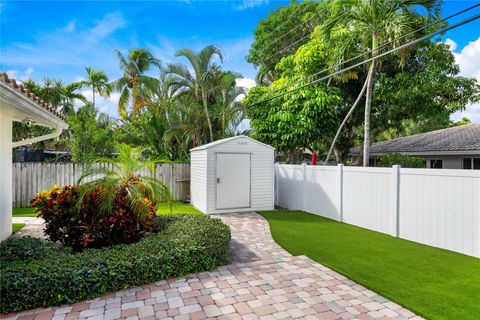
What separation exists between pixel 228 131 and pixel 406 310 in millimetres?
11966

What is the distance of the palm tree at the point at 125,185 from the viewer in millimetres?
5457

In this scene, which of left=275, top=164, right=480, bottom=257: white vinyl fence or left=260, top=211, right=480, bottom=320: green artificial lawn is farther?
left=275, top=164, right=480, bottom=257: white vinyl fence

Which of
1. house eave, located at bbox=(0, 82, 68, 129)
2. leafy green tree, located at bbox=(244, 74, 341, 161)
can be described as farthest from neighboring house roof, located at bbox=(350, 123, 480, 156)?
house eave, located at bbox=(0, 82, 68, 129)

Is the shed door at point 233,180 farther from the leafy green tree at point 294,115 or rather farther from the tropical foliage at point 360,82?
the leafy green tree at point 294,115

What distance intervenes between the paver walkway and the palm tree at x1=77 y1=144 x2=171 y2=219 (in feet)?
5.95

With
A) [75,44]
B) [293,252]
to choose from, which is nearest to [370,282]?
[293,252]

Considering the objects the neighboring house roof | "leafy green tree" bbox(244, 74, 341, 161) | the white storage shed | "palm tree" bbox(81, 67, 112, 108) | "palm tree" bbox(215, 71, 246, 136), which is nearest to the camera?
the white storage shed

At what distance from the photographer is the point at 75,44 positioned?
225 inches

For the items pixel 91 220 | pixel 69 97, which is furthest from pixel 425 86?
pixel 69 97

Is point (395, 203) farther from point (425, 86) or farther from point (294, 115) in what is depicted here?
point (425, 86)

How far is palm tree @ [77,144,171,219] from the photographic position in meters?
5.46

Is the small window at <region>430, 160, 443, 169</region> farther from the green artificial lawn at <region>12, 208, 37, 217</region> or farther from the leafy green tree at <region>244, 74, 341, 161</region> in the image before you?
the green artificial lawn at <region>12, 208, 37, 217</region>

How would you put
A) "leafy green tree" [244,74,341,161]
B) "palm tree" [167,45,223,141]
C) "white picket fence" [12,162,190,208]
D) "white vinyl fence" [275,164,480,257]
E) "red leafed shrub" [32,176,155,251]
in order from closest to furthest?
"red leafed shrub" [32,176,155,251] < "white vinyl fence" [275,164,480,257] < "white picket fence" [12,162,190,208] < "leafy green tree" [244,74,341,161] < "palm tree" [167,45,223,141]

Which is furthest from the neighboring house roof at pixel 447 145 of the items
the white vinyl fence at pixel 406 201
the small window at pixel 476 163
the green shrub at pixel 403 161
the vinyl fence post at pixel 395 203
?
the vinyl fence post at pixel 395 203
